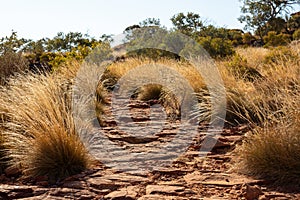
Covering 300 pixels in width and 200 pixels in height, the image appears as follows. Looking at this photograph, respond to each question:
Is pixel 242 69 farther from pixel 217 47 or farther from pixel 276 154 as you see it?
pixel 276 154

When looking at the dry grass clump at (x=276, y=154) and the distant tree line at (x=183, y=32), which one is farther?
the distant tree line at (x=183, y=32)

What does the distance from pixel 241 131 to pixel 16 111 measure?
9.41 feet

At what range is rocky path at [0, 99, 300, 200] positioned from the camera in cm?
303

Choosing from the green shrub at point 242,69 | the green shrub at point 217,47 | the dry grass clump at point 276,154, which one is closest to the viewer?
the dry grass clump at point 276,154

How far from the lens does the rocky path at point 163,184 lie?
9.93 feet

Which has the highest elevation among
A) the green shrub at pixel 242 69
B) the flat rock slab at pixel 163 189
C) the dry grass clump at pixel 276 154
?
the green shrub at pixel 242 69

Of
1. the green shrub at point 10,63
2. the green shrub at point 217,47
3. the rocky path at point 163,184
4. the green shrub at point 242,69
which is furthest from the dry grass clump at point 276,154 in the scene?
the green shrub at point 10,63

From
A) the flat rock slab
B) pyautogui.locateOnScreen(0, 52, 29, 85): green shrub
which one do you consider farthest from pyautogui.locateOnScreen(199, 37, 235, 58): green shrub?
the flat rock slab

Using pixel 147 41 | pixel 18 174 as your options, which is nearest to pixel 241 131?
pixel 18 174

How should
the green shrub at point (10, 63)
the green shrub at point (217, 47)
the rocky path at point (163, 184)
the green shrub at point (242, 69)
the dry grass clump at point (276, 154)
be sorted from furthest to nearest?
the green shrub at point (217, 47) → the green shrub at point (10, 63) → the green shrub at point (242, 69) → the dry grass clump at point (276, 154) → the rocky path at point (163, 184)

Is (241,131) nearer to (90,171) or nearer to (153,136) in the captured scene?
(153,136)

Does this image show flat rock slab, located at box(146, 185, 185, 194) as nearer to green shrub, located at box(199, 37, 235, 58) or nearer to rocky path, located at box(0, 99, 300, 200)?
rocky path, located at box(0, 99, 300, 200)

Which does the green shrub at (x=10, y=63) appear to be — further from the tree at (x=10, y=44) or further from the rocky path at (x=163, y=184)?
the rocky path at (x=163, y=184)

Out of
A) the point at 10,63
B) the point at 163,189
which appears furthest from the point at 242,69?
the point at 10,63
